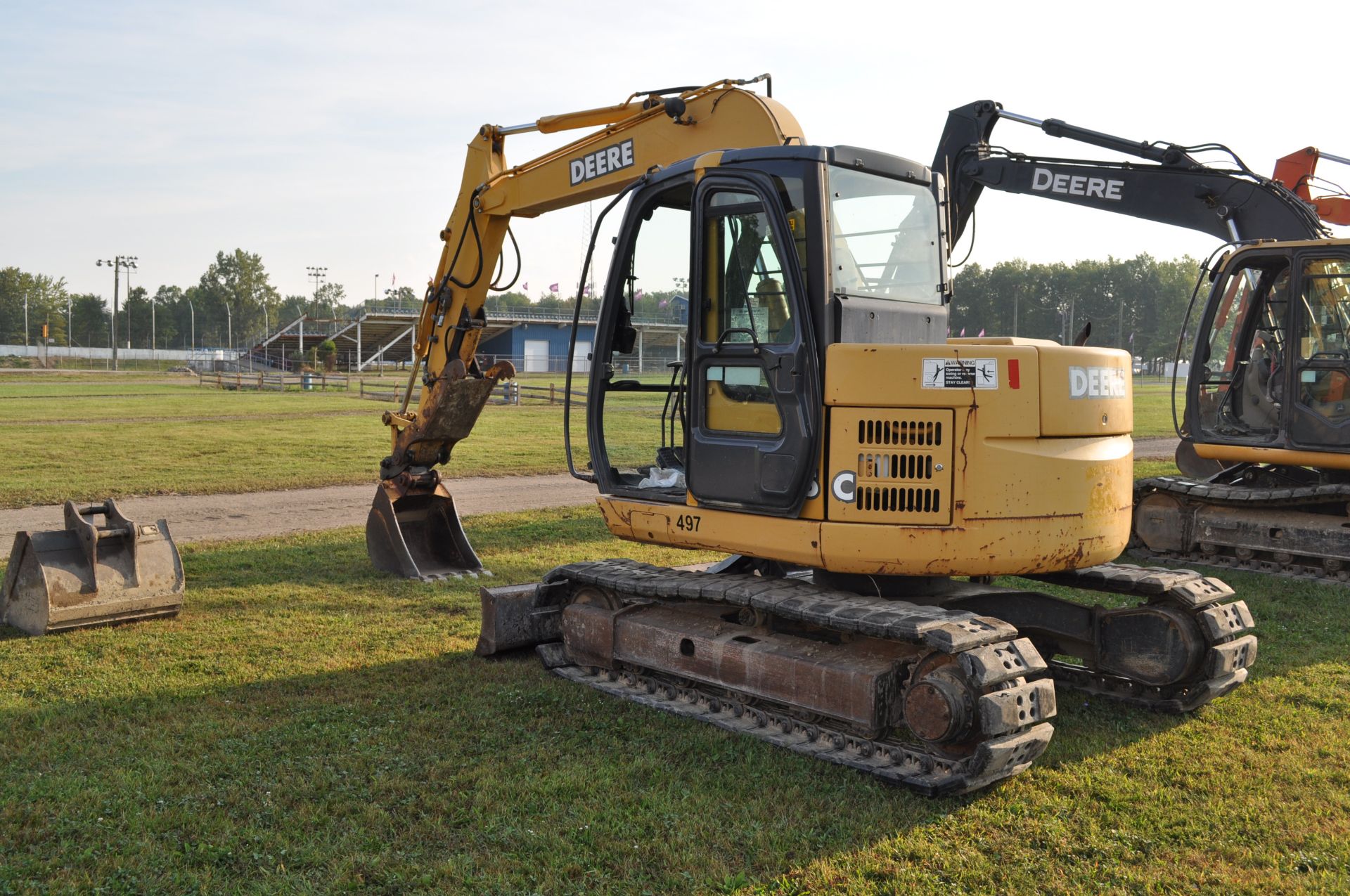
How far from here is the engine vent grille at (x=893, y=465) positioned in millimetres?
5906

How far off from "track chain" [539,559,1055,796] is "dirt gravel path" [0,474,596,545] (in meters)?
7.49

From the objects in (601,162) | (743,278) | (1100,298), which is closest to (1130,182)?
(601,162)

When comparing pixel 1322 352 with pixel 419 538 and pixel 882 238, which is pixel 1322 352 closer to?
pixel 882 238

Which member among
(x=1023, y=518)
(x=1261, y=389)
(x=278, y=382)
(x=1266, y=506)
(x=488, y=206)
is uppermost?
(x=488, y=206)

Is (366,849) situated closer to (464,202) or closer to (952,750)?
(952,750)

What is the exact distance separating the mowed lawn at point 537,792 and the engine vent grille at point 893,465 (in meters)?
1.41

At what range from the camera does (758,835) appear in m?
5.03

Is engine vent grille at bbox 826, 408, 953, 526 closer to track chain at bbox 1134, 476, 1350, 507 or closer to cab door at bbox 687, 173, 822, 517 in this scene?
cab door at bbox 687, 173, 822, 517

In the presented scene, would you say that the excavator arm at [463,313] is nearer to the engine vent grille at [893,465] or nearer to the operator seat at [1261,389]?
the engine vent grille at [893,465]

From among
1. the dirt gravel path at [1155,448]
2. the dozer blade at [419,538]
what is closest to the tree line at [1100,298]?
the dirt gravel path at [1155,448]

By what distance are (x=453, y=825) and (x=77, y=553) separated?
4.98m

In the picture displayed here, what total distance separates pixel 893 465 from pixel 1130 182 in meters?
8.50

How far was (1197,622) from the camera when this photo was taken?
6785 millimetres

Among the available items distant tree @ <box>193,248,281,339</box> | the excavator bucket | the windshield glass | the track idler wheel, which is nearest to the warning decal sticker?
the windshield glass
